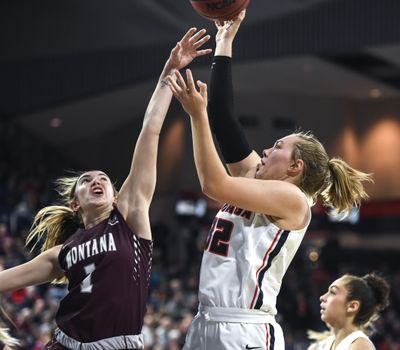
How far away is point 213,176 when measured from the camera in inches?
144

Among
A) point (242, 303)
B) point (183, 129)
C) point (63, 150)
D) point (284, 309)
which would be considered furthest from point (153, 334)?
point (63, 150)

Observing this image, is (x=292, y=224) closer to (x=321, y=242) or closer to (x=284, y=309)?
(x=284, y=309)

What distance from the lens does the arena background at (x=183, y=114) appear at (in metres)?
16.3

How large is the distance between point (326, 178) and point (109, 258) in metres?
1.04

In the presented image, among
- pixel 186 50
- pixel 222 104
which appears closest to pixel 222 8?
pixel 186 50

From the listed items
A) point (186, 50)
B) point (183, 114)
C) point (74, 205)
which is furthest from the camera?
→ point (183, 114)

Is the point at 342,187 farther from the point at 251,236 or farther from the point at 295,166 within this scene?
the point at 251,236

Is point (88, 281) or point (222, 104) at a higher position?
point (222, 104)

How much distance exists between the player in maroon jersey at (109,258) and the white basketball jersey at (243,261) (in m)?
0.31

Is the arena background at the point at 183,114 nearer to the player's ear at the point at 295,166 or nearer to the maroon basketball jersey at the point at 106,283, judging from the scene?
the maroon basketball jersey at the point at 106,283

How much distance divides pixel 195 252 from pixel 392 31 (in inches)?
281

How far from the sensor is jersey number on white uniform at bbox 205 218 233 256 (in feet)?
13.1

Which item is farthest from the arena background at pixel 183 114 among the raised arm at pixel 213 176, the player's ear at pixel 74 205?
the raised arm at pixel 213 176

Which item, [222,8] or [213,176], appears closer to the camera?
[213,176]
